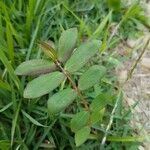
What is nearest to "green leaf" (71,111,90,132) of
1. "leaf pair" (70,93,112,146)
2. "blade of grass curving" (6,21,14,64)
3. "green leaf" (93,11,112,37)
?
"leaf pair" (70,93,112,146)

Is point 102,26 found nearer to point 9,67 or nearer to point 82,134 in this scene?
point 9,67

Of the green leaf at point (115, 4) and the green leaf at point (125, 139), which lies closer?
the green leaf at point (125, 139)

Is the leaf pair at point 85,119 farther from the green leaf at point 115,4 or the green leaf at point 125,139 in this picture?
the green leaf at point 115,4

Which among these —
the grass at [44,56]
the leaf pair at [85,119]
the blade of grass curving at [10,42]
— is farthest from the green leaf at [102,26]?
the leaf pair at [85,119]

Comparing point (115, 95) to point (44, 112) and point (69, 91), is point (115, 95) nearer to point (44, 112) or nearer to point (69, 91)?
point (44, 112)

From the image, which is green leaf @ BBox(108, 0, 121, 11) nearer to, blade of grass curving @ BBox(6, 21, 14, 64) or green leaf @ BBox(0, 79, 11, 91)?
blade of grass curving @ BBox(6, 21, 14, 64)

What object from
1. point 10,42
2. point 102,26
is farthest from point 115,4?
point 10,42
